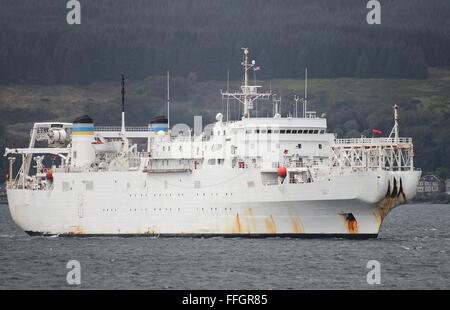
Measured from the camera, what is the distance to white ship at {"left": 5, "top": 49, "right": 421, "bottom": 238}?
57.8 meters

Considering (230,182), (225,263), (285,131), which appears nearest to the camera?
(225,263)

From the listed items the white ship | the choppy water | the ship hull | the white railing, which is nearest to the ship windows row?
the white ship

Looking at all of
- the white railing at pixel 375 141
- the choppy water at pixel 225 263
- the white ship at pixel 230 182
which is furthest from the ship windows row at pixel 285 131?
the choppy water at pixel 225 263

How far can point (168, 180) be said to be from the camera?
61.8 metres

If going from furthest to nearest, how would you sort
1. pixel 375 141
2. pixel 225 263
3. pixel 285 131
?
pixel 285 131 → pixel 375 141 → pixel 225 263

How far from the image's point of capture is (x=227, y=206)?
2343 inches

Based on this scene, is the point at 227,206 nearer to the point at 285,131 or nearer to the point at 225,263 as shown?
the point at 285,131

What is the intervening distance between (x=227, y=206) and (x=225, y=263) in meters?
8.21

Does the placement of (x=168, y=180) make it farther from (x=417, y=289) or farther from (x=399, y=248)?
(x=417, y=289)

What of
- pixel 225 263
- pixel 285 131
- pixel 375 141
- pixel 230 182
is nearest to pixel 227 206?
pixel 230 182

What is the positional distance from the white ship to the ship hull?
0.05m

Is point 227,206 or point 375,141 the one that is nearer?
point 375,141

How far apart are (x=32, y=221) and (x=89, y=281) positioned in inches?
845
